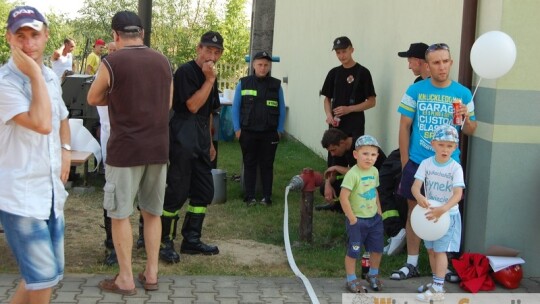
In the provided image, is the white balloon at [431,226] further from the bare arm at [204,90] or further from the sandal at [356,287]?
the bare arm at [204,90]

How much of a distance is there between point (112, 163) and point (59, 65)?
11.0 m

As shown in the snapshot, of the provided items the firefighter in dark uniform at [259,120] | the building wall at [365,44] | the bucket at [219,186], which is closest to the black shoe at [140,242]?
the bucket at [219,186]

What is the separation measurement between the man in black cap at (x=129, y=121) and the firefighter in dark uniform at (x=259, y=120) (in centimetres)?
312

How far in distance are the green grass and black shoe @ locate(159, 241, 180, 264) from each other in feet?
0.19

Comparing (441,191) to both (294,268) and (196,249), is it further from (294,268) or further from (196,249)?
(196,249)

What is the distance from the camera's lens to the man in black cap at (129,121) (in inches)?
198

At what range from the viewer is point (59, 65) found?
15.4 m

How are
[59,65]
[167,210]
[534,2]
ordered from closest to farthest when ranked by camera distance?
1. [534,2]
2. [167,210]
3. [59,65]

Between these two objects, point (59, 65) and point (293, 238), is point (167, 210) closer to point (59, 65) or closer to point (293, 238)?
point (293, 238)

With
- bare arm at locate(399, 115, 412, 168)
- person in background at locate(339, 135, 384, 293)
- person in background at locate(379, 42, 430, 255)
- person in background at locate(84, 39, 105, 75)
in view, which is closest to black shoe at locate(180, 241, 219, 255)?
person in background at locate(339, 135, 384, 293)

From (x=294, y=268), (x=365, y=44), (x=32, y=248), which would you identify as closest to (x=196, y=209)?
(x=294, y=268)

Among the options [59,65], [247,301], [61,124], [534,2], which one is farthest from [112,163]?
[59,65]

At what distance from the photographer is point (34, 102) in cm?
377

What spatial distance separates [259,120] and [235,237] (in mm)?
1813
